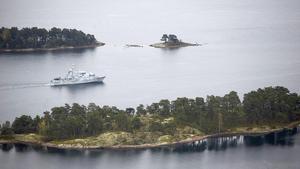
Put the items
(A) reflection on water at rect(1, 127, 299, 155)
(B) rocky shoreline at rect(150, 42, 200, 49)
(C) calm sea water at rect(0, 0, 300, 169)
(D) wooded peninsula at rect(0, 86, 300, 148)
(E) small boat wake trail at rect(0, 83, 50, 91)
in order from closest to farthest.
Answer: (C) calm sea water at rect(0, 0, 300, 169) → (A) reflection on water at rect(1, 127, 299, 155) → (D) wooded peninsula at rect(0, 86, 300, 148) → (E) small boat wake trail at rect(0, 83, 50, 91) → (B) rocky shoreline at rect(150, 42, 200, 49)

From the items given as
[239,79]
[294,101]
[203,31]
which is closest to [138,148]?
[294,101]

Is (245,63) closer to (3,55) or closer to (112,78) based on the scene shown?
(112,78)

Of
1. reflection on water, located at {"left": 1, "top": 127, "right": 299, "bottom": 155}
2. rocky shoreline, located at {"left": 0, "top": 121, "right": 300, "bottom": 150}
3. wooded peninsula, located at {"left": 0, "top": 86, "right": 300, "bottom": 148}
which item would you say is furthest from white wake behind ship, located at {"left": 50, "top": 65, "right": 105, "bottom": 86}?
reflection on water, located at {"left": 1, "top": 127, "right": 299, "bottom": 155}

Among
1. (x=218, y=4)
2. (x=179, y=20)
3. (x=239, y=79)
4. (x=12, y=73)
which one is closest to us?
(x=239, y=79)

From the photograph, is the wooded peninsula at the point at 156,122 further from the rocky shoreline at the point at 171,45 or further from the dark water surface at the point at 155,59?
the rocky shoreline at the point at 171,45

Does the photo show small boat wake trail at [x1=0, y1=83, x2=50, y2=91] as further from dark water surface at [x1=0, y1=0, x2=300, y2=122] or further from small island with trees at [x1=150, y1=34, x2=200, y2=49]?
small island with trees at [x1=150, y1=34, x2=200, y2=49]

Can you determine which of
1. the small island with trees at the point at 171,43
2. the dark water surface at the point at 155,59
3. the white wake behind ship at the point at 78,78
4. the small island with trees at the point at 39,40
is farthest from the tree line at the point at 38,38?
the white wake behind ship at the point at 78,78
